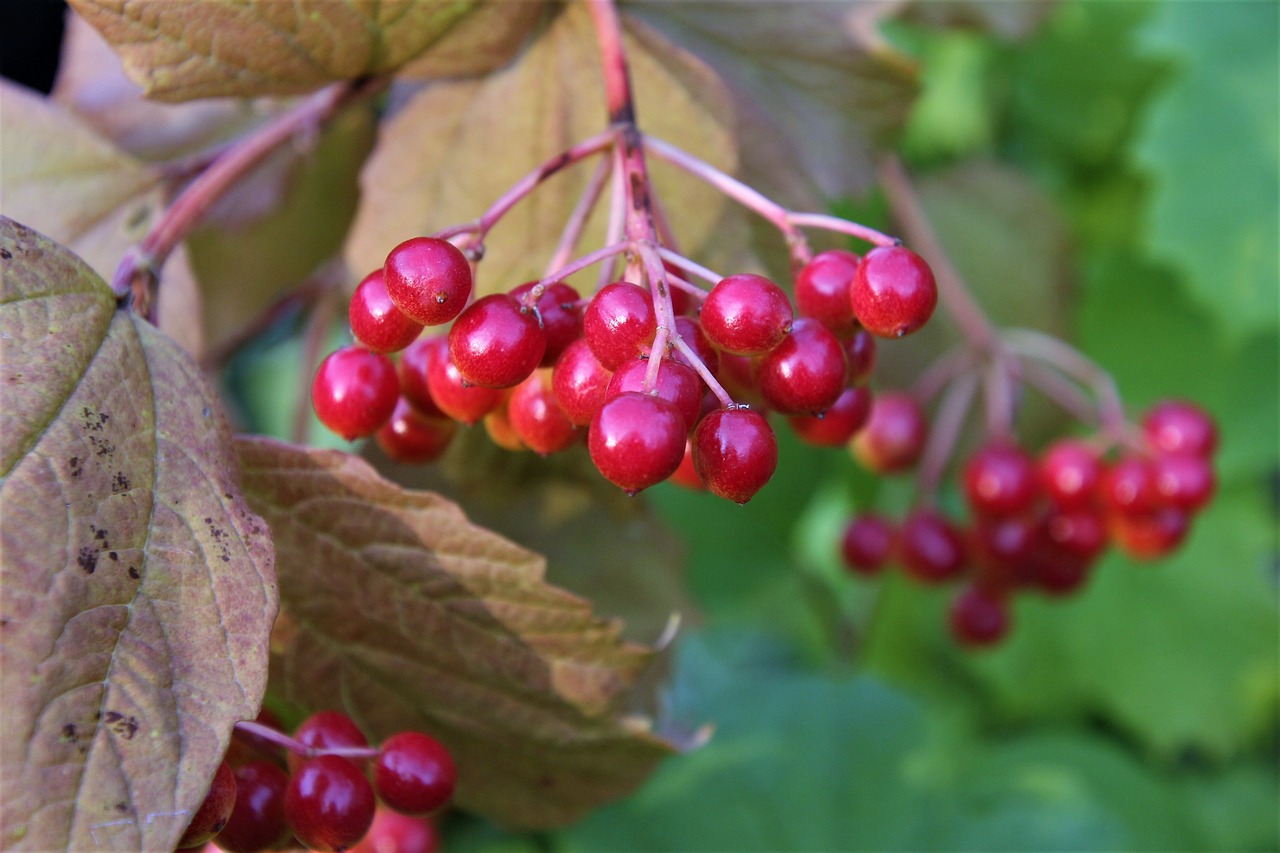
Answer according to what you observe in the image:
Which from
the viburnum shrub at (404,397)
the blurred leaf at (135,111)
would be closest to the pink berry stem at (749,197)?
the viburnum shrub at (404,397)

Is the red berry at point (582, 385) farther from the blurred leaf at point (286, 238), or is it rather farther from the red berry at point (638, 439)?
the blurred leaf at point (286, 238)

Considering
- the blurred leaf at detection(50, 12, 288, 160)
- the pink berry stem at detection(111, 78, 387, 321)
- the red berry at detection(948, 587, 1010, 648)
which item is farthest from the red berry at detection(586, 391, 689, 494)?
the red berry at detection(948, 587, 1010, 648)

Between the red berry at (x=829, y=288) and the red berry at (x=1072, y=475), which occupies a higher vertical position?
the red berry at (x=1072, y=475)

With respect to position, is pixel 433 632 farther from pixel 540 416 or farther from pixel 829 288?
pixel 829 288

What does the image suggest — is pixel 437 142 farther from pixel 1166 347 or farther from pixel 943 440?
pixel 1166 347

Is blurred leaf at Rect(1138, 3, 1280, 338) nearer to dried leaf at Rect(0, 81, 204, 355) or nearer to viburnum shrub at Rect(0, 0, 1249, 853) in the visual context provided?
viburnum shrub at Rect(0, 0, 1249, 853)

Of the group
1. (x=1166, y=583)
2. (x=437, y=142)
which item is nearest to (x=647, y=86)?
(x=437, y=142)

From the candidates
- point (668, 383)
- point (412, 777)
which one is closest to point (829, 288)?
point (668, 383)
